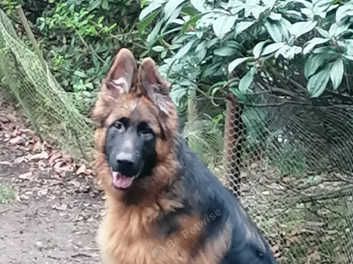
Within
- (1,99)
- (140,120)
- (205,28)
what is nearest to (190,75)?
(205,28)

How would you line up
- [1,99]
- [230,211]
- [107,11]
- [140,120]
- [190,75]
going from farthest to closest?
[1,99], [107,11], [190,75], [230,211], [140,120]

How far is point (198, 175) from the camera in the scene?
15.7ft

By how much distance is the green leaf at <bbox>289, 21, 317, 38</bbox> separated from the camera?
4336 millimetres

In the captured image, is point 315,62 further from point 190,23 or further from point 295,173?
point 295,173

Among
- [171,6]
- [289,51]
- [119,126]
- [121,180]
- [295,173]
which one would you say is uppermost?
[171,6]

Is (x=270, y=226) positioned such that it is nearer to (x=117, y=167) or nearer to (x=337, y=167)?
(x=337, y=167)

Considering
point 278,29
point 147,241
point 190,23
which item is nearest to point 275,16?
point 278,29

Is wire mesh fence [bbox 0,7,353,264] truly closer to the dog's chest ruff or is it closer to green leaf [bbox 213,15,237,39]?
green leaf [bbox 213,15,237,39]

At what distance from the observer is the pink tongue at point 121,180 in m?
4.71

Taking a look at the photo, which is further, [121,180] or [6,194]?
[6,194]

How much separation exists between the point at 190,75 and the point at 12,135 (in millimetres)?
4148

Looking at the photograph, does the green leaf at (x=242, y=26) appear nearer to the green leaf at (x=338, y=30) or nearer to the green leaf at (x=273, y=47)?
the green leaf at (x=273, y=47)

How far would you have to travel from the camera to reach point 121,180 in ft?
15.5

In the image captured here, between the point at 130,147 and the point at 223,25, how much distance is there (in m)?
0.90
